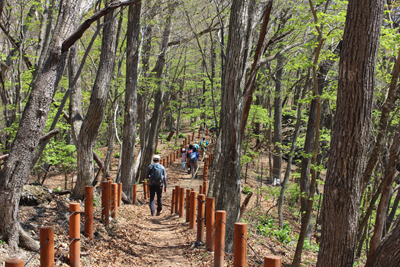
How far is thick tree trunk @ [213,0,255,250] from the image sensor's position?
5898 mm

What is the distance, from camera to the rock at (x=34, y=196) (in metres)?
5.85

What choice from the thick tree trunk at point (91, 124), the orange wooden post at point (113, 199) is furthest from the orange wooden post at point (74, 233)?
the thick tree trunk at point (91, 124)

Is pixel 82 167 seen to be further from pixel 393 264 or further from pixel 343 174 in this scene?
pixel 393 264

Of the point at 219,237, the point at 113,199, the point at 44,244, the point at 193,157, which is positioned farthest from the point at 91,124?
the point at 193,157

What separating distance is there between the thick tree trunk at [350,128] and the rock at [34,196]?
528 cm

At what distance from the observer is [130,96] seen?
9.90 meters

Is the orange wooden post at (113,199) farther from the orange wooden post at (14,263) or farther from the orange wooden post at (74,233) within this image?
the orange wooden post at (14,263)

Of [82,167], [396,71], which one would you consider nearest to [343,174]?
[396,71]

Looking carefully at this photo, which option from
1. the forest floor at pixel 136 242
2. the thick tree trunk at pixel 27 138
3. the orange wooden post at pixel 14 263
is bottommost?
the forest floor at pixel 136 242

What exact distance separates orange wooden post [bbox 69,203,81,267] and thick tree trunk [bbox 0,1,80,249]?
A: 0.64 meters

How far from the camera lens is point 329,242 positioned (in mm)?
3930

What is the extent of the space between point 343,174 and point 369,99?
0.97 m

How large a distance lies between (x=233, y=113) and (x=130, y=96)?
197 inches

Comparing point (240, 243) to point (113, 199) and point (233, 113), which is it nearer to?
point (233, 113)
